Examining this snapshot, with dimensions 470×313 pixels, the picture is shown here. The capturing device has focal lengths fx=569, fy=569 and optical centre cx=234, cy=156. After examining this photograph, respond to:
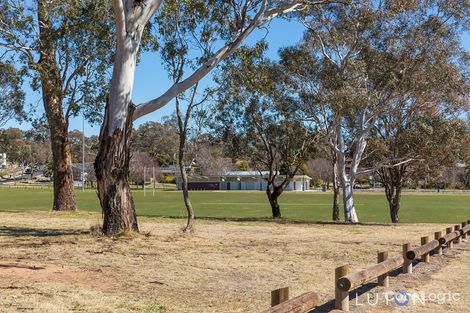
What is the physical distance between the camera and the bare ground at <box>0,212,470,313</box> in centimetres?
828

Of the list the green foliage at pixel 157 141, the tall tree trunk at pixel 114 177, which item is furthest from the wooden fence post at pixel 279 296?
the green foliage at pixel 157 141

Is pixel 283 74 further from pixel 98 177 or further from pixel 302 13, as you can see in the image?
pixel 98 177

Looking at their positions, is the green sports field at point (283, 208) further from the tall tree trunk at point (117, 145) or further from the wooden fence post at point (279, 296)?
the wooden fence post at point (279, 296)

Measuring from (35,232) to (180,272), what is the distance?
7953 mm

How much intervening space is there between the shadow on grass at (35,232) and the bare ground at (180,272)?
7 cm

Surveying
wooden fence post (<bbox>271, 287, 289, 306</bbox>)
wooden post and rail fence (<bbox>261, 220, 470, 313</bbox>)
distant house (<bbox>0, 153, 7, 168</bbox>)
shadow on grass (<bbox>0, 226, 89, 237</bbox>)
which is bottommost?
shadow on grass (<bbox>0, 226, 89, 237</bbox>)

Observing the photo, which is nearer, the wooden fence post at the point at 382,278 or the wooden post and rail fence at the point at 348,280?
the wooden post and rail fence at the point at 348,280

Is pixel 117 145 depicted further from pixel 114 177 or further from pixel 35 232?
pixel 35 232

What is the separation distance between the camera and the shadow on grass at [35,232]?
16.3 meters

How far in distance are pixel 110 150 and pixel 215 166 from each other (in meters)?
102

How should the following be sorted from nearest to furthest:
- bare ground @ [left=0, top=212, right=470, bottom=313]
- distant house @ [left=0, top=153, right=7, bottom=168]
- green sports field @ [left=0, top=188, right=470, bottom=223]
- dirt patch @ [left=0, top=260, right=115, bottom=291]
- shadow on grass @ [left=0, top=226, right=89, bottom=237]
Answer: bare ground @ [left=0, top=212, right=470, bottom=313], dirt patch @ [left=0, top=260, right=115, bottom=291], shadow on grass @ [left=0, top=226, right=89, bottom=237], green sports field @ [left=0, top=188, right=470, bottom=223], distant house @ [left=0, top=153, right=7, bottom=168]

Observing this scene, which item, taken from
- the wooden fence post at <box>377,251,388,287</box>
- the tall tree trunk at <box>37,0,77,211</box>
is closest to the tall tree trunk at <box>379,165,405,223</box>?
the tall tree trunk at <box>37,0,77,211</box>

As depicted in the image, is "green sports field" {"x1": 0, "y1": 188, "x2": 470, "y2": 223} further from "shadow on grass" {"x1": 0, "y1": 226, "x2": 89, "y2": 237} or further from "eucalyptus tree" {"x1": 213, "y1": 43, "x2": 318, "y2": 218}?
"shadow on grass" {"x1": 0, "y1": 226, "x2": 89, "y2": 237}

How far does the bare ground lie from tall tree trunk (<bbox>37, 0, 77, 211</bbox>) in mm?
8638
